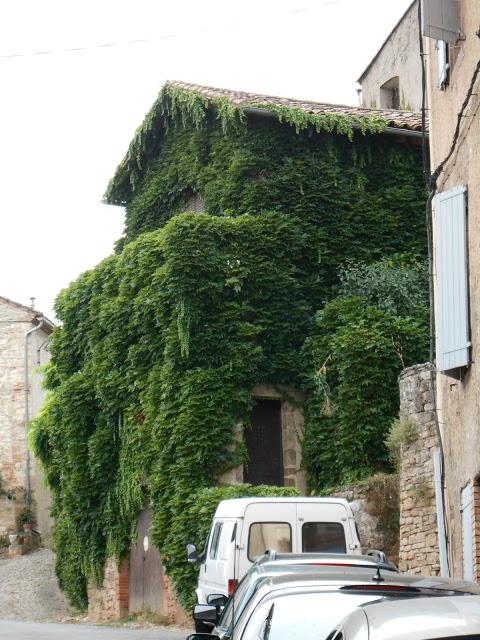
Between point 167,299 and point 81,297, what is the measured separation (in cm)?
457

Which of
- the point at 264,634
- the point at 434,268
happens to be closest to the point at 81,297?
the point at 434,268

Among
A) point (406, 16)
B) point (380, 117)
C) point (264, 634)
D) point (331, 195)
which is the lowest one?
point (264, 634)

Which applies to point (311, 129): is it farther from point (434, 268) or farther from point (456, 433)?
point (456, 433)

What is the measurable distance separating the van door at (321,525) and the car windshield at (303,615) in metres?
8.17

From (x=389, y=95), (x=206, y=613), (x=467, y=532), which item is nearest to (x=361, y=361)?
(x=467, y=532)

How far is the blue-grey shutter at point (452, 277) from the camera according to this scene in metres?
13.8

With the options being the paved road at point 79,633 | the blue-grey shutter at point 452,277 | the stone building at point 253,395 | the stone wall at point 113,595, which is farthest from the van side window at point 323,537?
the stone wall at point 113,595

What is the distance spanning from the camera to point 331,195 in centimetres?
2438

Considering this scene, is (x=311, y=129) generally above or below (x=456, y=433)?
above

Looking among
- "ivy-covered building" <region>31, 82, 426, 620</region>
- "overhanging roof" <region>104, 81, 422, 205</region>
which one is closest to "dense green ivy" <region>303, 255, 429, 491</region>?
→ "ivy-covered building" <region>31, 82, 426, 620</region>

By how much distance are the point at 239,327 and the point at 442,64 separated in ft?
26.8

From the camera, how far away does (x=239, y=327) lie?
22375mm

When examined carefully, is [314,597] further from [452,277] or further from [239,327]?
[239,327]

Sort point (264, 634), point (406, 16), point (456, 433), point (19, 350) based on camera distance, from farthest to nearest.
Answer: point (19, 350) < point (406, 16) < point (456, 433) < point (264, 634)
